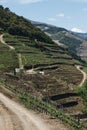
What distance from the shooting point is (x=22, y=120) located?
180 ft

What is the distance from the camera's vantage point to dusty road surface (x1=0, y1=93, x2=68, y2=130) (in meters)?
50.4

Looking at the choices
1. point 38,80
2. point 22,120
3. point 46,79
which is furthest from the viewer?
point 46,79

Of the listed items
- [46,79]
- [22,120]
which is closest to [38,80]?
[46,79]

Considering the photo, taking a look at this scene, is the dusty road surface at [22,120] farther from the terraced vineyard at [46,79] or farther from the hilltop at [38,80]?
the terraced vineyard at [46,79]

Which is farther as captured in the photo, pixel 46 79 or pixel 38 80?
pixel 46 79

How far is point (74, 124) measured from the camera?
5159 cm

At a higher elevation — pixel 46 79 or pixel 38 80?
pixel 38 80

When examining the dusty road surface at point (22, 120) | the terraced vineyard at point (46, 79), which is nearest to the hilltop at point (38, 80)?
the terraced vineyard at point (46, 79)

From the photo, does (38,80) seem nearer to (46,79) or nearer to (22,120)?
(46,79)

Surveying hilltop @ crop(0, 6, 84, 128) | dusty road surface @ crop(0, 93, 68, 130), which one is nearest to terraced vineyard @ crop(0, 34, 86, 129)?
hilltop @ crop(0, 6, 84, 128)

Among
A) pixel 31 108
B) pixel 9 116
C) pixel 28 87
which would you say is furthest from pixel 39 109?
pixel 28 87

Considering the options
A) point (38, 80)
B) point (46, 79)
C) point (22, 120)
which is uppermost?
point (22, 120)

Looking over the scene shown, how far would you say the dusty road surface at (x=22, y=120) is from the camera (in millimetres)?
50375

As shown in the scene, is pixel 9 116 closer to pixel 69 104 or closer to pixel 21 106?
pixel 21 106
